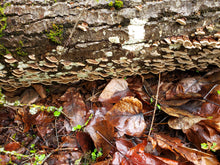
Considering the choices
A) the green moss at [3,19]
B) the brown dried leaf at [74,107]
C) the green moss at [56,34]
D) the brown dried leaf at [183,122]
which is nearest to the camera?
the green moss at [3,19]

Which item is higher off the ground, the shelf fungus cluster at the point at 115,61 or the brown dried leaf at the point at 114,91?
the shelf fungus cluster at the point at 115,61

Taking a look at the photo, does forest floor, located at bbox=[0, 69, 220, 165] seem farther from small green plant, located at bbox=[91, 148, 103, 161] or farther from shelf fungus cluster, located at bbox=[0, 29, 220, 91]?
shelf fungus cluster, located at bbox=[0, 29, 220, 91]

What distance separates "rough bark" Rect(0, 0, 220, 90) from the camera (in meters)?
2.06

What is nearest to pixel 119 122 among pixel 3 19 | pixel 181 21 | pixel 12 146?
pixel 181 21

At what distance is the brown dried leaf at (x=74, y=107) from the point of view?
9.43 feet

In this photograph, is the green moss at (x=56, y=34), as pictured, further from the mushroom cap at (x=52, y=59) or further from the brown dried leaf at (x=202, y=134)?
the brown dried leaf at (x=202, y=134)

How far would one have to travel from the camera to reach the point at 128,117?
2.51 meters

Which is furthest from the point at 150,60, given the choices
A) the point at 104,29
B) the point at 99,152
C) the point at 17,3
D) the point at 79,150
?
the point at 17,3

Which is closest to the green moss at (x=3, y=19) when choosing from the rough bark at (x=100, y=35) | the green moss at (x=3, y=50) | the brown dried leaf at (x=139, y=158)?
the rough bark at (x=100, y=35)

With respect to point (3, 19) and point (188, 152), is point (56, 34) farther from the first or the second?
point (188, 152)

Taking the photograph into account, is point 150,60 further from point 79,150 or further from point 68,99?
point 79,150

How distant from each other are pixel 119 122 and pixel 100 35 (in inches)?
52.3

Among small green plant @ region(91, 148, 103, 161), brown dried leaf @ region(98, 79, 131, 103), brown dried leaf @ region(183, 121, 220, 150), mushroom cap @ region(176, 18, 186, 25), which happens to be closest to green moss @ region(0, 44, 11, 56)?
brown dried leaf @ region(98, 79, 131, 103)

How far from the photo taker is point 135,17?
2.16 metres
